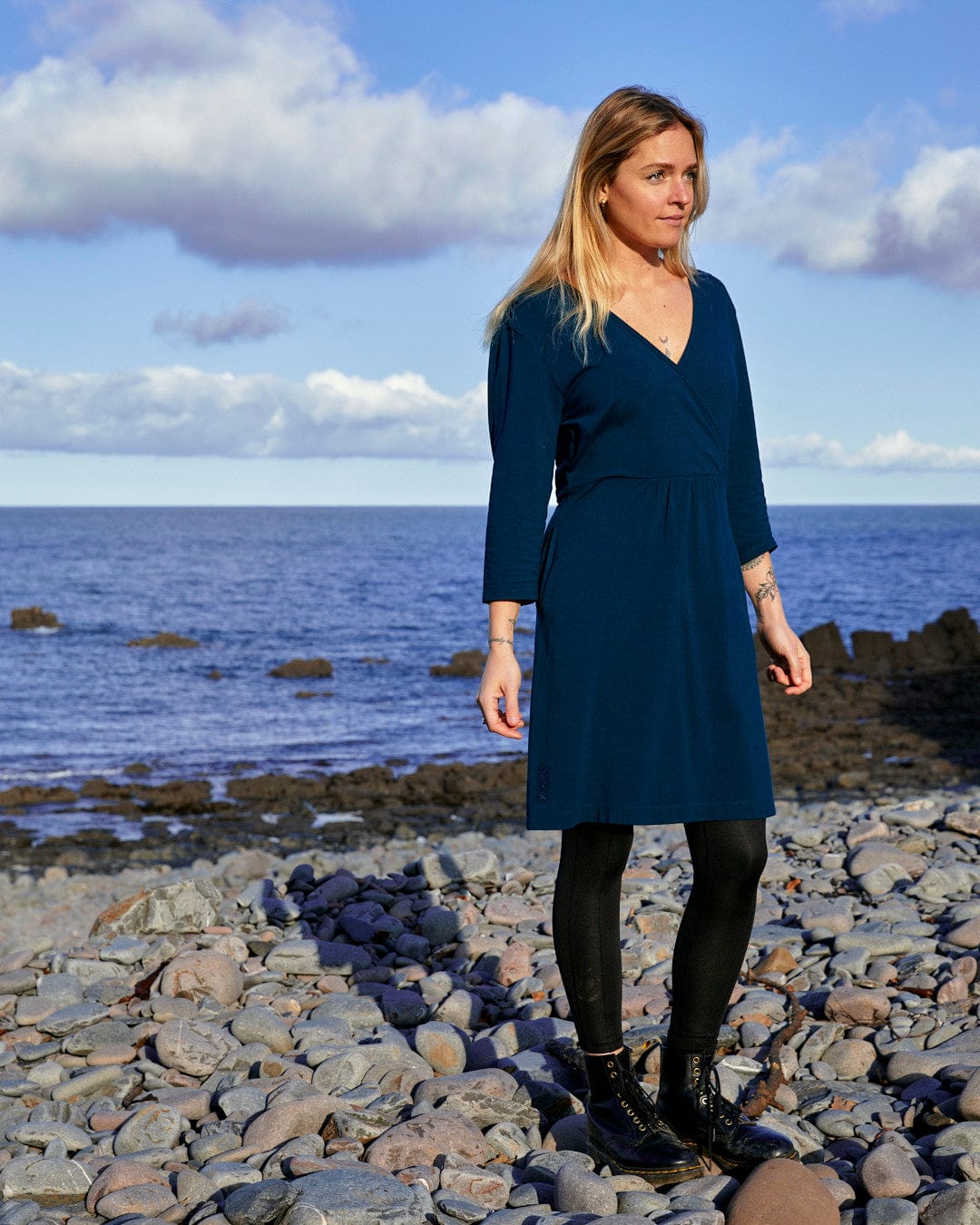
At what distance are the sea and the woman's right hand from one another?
1225 centimetres

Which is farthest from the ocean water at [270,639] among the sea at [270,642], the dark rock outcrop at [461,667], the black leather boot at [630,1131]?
the black leather boot at [630,1131]

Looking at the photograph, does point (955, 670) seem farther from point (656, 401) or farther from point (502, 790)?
point (656, 401)

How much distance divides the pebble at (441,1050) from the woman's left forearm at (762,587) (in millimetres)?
1191

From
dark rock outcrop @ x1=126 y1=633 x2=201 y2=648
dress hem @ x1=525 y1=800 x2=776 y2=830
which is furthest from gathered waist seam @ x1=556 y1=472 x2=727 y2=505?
dark rock outcrop @ x1=126 y1=633 x2=201 y2=648

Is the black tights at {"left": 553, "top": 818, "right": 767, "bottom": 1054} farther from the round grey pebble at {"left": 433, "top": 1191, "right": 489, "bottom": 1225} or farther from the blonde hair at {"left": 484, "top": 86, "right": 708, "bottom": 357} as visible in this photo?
the blonde hair at {"left": 484, "top": 86, "right": 708, "bottom": 357}

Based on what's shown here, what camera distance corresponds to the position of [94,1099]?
3438mm

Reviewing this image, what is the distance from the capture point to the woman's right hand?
8.05 feet

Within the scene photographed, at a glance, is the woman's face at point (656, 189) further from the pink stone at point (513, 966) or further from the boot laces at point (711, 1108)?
the pink stone at point (513, 966)

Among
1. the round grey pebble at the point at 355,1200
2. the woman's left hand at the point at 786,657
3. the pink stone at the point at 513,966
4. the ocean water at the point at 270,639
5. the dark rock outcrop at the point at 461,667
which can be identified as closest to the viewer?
the round grey pebble at the point at 355,1200

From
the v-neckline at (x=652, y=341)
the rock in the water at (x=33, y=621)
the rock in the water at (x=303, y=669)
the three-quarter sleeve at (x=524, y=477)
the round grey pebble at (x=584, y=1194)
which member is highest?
the v-neckline at (x=652, y=341)

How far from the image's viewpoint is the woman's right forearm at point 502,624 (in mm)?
2480

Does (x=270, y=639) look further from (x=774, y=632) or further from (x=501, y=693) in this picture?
(x=501, y=693)

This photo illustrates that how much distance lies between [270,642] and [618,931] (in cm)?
2896

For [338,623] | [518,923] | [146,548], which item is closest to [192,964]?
[518,923]
